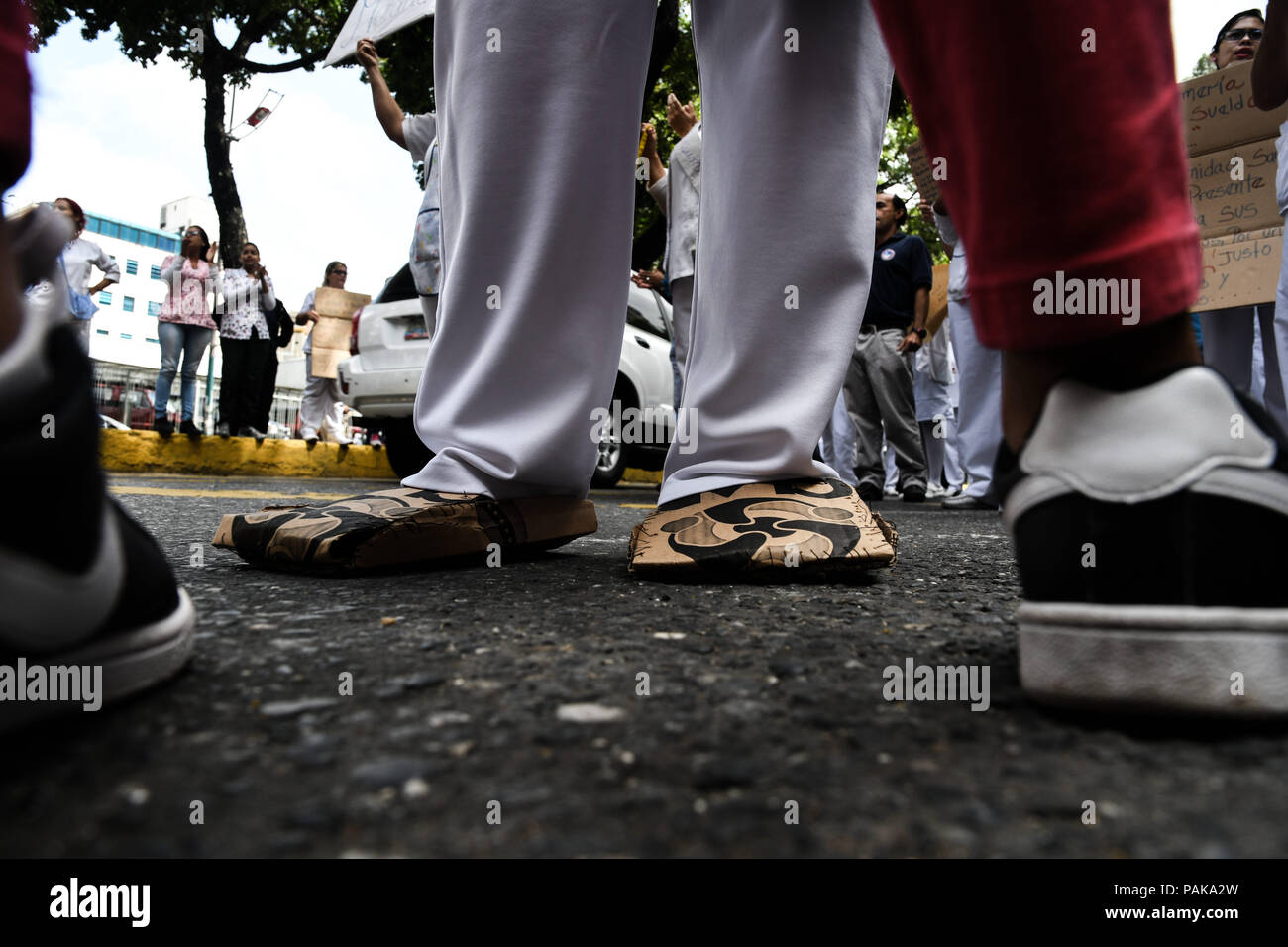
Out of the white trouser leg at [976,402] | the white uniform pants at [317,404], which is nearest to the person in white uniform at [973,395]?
the white trouser leg at [976,402]

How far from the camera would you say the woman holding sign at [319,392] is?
838cm

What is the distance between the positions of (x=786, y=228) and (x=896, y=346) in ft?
14.5

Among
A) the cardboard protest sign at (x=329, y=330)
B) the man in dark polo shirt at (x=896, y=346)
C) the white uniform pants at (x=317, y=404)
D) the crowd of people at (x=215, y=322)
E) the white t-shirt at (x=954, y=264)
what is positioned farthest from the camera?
the white uniform pants at (x=317, y=404)

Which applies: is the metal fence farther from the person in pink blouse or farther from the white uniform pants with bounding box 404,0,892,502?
the white uniform pants with bounding box 404,0,892,502

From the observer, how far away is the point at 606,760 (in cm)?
53

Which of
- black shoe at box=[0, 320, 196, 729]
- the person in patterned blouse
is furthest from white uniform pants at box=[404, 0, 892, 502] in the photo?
the person in patterned blouse

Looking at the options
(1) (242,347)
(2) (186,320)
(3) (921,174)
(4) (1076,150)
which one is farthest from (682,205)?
(1) (242,347)

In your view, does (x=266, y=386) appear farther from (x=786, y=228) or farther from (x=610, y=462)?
(x=786, y=228)

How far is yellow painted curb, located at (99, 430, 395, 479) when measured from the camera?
6.49 m

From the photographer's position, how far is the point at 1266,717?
540 millimetres

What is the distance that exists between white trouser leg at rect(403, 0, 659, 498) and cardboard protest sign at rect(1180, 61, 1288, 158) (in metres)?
2.90

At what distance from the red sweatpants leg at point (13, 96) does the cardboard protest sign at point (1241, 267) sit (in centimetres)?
360

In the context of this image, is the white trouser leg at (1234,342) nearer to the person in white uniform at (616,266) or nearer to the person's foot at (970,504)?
the person's foot at (970,504)
